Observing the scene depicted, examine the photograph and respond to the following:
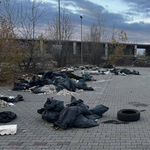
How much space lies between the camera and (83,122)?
17.6ft

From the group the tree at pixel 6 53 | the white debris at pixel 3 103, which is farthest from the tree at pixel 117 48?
the white debris at pixel 3 103

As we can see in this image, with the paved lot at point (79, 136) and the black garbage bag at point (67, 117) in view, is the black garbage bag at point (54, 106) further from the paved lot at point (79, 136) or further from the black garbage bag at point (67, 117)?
the paved lot at point (79, 136)

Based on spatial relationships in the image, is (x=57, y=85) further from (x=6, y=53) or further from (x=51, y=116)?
(x=51, y=116)

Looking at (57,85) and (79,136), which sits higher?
(57,85)

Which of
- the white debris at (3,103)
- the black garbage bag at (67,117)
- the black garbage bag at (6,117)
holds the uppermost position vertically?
the black garbage bag at (67,117)

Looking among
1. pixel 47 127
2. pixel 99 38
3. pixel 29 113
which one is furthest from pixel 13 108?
pixel 99 38

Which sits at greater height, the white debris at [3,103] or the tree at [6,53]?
the tree at [6,53]

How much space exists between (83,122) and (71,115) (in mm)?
382

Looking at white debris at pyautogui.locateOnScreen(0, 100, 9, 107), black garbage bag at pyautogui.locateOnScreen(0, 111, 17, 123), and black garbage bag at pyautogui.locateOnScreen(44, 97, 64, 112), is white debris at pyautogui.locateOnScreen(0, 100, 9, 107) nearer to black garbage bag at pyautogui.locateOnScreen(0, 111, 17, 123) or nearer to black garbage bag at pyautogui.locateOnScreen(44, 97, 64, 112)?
black garbage bag at pyautogui.locateOnScreen(0, 111, 17, 123)

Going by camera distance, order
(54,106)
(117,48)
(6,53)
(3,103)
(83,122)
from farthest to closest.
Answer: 1. (117,48)
2. (6,53)
3. (3,103)
4. (54,106)
5. (83,122)

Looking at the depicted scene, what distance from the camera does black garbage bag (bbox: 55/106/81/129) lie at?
5.14 meters

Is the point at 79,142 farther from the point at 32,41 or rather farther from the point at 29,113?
the point at 32,41

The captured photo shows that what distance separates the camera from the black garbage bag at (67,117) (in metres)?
5.14

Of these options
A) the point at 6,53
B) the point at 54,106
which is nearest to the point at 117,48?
the point at 6,53
